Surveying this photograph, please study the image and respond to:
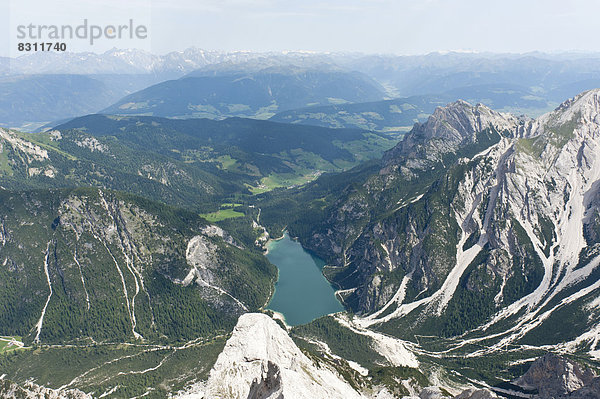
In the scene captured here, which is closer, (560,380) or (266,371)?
(266,371)

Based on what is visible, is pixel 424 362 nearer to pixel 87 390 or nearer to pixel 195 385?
pixel 195 385

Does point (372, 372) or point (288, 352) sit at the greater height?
Answer: point (288, 352)

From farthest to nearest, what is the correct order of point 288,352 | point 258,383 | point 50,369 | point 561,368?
point 50,369, point 561,368, point 288,352, point 258,383

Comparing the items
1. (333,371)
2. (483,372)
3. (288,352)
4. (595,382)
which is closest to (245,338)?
(288,352)

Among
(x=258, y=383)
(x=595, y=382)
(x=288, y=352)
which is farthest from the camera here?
(x=288, y=352)

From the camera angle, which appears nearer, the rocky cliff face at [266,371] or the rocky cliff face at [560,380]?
the rocky cliff face at [266,371]

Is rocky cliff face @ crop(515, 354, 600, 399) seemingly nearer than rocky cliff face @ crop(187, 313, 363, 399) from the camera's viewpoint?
No

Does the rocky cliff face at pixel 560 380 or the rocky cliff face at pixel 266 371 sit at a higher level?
the rocky cliff face at pixel 266 371

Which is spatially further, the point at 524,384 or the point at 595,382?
the point at 524,384

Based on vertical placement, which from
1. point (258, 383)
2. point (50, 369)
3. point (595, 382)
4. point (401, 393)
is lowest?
point (50, 369)

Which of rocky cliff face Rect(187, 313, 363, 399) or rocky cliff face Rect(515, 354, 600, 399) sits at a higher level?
rocky cliff face Rect(187, 313, 363, 399)

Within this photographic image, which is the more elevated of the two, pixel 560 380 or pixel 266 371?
pixel 266 371
